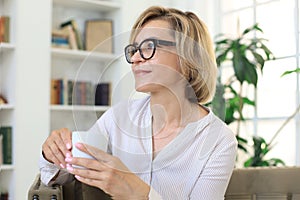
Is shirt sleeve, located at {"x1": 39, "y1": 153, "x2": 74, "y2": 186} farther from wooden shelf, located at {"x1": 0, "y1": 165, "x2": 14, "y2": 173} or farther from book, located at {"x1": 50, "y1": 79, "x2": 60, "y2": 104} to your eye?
book, located at {"x1": 50, "y1": 79, "x2": 60, "y2": 104}

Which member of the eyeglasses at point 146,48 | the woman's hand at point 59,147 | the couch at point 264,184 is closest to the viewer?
the eyeglasses at point 146,48

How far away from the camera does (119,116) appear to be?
3.89 ft

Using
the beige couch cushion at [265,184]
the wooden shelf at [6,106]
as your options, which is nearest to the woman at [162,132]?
the beige couch cushion at [265,184]

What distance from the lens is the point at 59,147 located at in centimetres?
116

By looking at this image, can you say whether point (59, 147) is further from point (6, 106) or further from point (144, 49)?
point (6, 106)

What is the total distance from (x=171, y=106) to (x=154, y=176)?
24cm

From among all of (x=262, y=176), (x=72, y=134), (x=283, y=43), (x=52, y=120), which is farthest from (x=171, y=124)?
(x=52, y=120)

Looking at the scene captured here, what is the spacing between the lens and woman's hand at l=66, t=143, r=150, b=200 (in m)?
1.06

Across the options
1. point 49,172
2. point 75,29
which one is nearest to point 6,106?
point 75,29

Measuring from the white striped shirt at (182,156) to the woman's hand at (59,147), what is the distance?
0.07 meters

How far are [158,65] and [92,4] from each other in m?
2.59

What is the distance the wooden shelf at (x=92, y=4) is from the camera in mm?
3448

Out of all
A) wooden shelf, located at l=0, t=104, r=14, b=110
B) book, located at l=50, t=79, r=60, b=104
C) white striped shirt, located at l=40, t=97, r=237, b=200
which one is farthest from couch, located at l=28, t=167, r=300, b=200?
book, located at l=50, t=79, r=60, b=104

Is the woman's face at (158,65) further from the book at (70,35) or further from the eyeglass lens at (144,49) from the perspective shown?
the book at (70,35)
